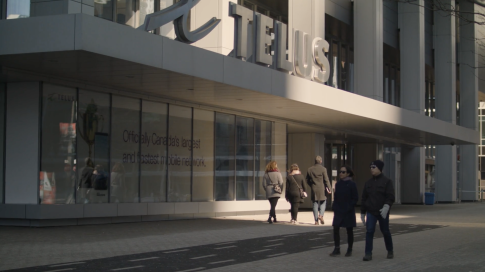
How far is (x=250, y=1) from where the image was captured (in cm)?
2831

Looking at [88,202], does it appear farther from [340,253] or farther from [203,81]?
[340,253]

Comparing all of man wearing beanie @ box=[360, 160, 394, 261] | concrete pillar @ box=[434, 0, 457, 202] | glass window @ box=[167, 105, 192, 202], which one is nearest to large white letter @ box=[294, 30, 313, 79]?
glass window @ box=[167, 105, 192, 202]

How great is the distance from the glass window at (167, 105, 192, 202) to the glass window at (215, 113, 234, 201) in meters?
1.61

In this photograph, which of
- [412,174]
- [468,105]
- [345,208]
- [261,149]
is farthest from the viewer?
[468,105]

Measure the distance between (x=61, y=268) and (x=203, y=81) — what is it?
7966mm

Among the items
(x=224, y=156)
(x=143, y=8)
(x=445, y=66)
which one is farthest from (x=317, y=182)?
(x=445, y=66)

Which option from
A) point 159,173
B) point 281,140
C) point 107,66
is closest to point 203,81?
point 107,66

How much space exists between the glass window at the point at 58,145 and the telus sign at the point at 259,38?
2.87 meters

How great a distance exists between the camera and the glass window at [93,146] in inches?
652

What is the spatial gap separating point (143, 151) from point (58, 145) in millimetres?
3347

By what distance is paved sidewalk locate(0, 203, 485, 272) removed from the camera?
9805 millimetres

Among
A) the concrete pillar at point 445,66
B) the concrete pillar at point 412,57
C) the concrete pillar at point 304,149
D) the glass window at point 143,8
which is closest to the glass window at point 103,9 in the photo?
the glass window at point 143,8

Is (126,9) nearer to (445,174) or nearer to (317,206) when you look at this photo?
(317,206)

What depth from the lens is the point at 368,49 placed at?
96.1ft
